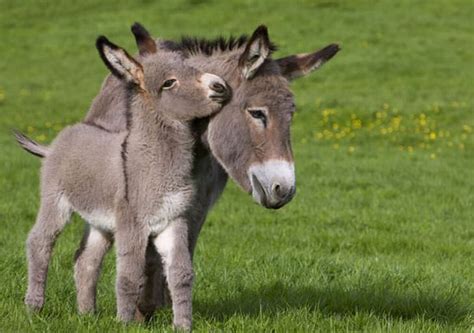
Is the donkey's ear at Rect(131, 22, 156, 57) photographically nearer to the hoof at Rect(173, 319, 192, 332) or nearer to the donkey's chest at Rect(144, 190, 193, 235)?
the donkey's chest at Rect(144, 190, 193, 235)

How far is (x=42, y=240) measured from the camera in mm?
6168

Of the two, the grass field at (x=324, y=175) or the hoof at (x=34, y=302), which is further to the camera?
the grass field at (x=324, y=175)

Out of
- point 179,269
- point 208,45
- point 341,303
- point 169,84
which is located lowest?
point 341,303

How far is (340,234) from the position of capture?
38.7ft

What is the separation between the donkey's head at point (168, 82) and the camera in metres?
5.54

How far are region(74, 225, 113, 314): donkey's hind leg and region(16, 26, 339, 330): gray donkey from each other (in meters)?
0.50

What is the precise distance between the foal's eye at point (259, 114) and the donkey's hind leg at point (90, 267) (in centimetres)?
173

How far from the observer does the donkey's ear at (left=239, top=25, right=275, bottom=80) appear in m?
5.32

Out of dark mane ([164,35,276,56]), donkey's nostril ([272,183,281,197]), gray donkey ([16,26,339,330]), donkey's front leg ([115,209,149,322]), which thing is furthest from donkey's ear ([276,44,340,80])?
donkey's front leg ([115,209,149,322])

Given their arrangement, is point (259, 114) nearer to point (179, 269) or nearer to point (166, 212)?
point (166, 212)

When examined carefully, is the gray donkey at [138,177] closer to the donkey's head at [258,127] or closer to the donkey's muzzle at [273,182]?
the donkey's head at [258,127]

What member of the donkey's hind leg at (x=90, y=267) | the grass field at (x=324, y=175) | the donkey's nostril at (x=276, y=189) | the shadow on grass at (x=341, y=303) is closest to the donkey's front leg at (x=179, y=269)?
the grass field at (x=324, y=175)

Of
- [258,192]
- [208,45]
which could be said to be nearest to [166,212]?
[258,192]

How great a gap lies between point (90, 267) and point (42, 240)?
1.69ft
